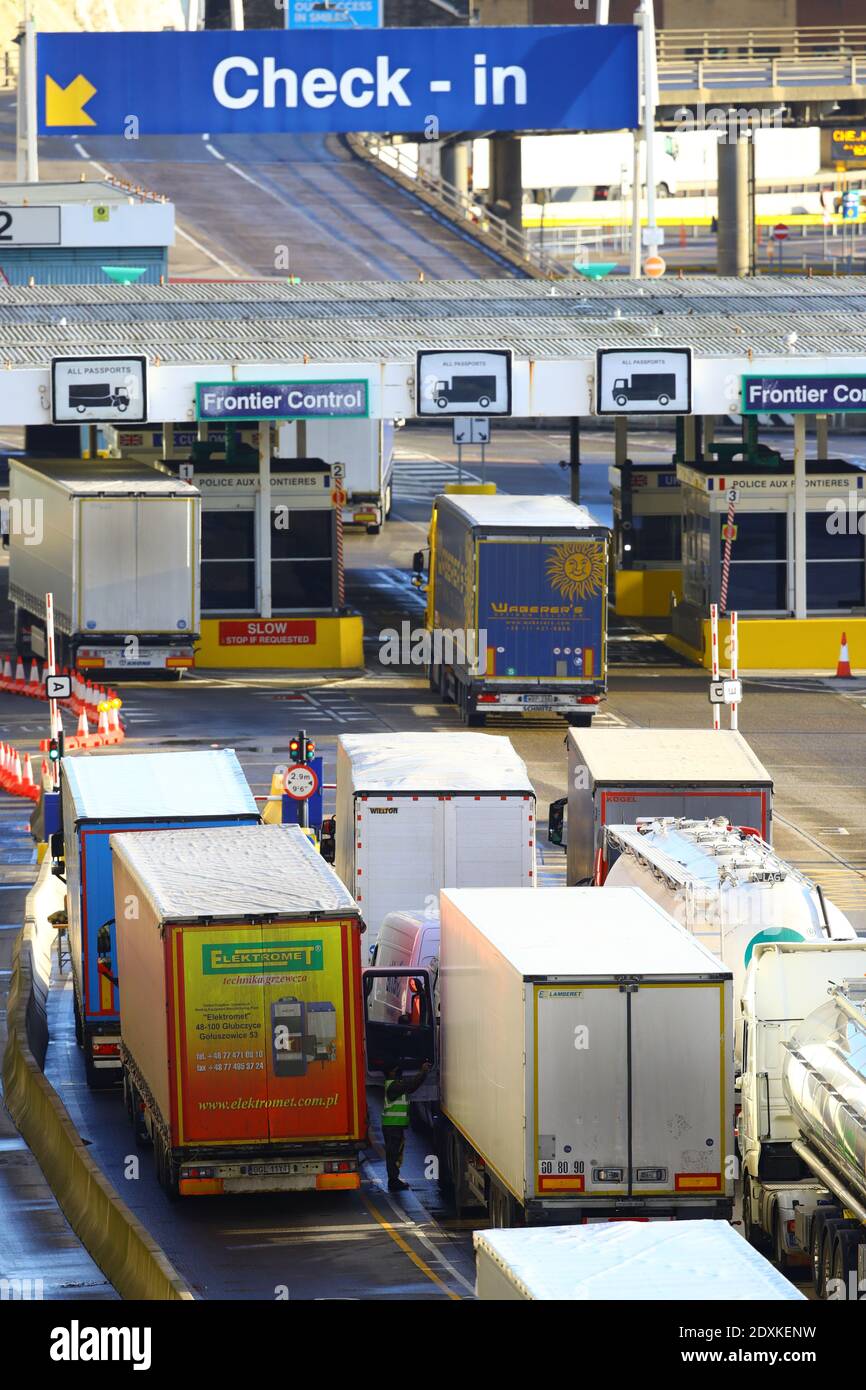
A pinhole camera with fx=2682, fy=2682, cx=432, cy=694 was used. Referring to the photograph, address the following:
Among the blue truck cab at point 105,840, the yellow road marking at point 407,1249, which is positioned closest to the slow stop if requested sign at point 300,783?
the blue truck cab at point 105,840

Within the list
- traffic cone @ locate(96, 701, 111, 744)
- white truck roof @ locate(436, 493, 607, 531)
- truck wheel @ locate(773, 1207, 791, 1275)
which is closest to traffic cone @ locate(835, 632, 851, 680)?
white truck roof @ locate(436, 493, 607, 531)

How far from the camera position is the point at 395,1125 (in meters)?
22.1

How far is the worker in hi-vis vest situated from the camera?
72.5ft

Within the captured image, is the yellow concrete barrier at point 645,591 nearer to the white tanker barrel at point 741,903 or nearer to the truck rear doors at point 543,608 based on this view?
the truck rear doors at point 543,608

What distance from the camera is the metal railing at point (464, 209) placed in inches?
3775

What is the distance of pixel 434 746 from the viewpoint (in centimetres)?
2841

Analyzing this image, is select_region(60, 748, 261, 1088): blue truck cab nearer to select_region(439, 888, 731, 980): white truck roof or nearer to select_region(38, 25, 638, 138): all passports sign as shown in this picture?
select_region(439, 888, 731, 980): white truck roof

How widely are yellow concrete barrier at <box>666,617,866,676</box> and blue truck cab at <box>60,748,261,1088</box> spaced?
22398 mm

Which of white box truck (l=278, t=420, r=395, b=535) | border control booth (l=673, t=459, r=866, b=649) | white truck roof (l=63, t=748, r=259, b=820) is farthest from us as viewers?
white box truck (l=278, t=420, r=395, b=535)

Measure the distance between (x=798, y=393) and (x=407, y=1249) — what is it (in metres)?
29.8

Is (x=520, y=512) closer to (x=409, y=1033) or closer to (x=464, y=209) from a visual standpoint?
(x=409, y=1033)

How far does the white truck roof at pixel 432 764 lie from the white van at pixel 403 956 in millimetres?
1926

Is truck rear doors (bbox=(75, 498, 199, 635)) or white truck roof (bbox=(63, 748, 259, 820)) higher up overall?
truck rear doors (bbox=(75, 498, 199, 635))
